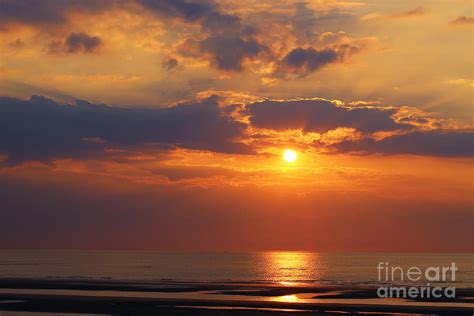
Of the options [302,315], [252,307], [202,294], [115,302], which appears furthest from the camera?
[202,294]

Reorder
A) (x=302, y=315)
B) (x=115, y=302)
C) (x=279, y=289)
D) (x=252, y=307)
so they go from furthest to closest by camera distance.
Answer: (x=279, y=289)
(x=115, y=302)
(x=252, y=307)
(x=302, y=315)

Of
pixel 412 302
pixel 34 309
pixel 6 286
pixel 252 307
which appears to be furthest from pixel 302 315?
pixel 6 286

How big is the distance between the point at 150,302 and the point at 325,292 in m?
23.7

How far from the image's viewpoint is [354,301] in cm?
6650

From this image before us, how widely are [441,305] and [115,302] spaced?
30.7 meters

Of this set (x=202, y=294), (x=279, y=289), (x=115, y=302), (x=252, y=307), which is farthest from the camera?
(x=279, y=289)

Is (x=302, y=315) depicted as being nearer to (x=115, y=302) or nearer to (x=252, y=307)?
(x=252, y=307)

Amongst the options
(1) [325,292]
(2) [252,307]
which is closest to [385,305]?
(2) [252,307]

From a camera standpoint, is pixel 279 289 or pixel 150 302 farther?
pixel 279 289

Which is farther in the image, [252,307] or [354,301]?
[354,301]

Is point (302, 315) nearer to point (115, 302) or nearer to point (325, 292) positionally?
point (115, 302)

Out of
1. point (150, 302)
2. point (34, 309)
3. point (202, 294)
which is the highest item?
point (202, 294)

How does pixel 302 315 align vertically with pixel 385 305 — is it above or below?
below

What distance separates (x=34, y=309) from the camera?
189ft
